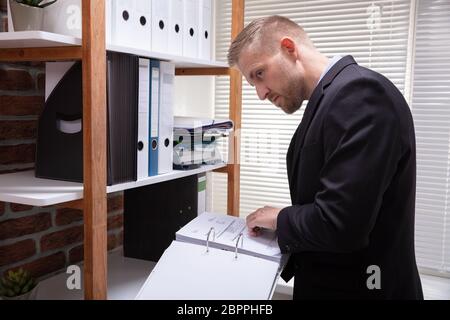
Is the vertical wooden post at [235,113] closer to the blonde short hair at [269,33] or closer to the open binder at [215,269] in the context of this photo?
the blonde short hair at [269,33]

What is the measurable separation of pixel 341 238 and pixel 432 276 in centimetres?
136

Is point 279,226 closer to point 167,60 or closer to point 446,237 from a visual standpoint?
point 167,60

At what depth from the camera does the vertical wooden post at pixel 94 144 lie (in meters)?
0.97

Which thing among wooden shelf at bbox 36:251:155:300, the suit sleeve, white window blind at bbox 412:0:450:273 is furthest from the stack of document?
white window blind at bbox 412:0:450:273

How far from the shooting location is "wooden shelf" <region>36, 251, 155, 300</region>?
4.33ft

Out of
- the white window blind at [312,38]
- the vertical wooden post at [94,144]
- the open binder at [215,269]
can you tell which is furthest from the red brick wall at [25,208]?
the white window blind at [312,38]

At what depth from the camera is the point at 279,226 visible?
1059mm

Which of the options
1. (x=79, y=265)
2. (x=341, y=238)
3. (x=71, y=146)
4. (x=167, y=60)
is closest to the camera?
(x=341, y=238)

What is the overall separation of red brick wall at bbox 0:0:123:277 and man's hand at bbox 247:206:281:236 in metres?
0.73

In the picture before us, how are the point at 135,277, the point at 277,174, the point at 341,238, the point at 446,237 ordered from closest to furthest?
1. the point at 341,238
2. the point at 135,277
3. the point at 446,237
4. the point at 277,174

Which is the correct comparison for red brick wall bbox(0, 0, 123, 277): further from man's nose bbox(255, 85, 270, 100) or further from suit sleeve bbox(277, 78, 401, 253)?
suit sleeve bbox(277, 78, 401, 253)

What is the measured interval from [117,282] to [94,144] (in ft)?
2.09

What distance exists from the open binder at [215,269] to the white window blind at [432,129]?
1157 millimetres
